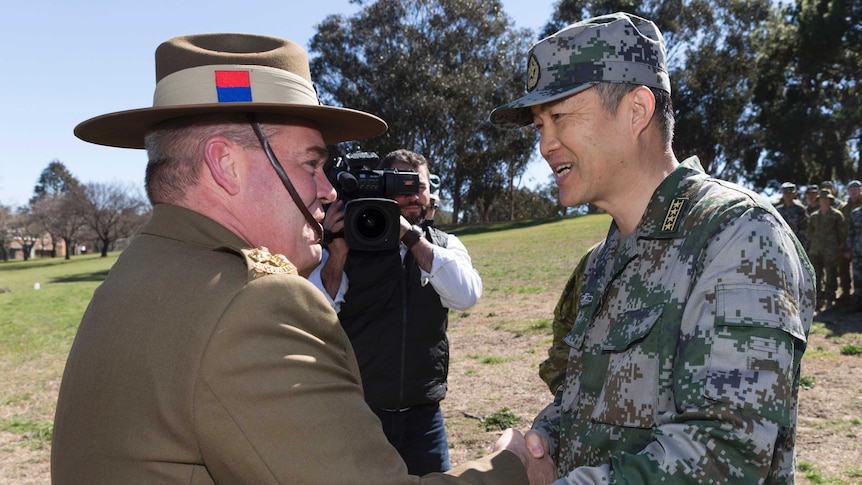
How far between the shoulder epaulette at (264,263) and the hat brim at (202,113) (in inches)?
16.2

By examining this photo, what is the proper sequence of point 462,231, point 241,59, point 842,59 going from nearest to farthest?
point 241,59 → point 842,59 → point 462,231

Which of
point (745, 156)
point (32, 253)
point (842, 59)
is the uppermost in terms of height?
point (842, 59)

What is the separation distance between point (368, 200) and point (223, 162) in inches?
62.2

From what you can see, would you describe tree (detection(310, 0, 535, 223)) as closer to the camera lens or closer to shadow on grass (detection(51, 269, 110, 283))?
shadow on grass (detection(51, 269, 110, 283))

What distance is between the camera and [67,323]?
1688 cm

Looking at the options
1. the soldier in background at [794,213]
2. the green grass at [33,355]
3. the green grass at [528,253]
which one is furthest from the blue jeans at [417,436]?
the soldier in background at [794,213]

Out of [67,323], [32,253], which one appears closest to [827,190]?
[67,323]

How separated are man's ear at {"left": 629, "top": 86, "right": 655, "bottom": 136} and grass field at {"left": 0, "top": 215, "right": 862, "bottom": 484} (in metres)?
4.20

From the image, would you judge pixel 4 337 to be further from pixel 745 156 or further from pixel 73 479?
pixel 745 156

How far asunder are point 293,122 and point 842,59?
36.9 meters

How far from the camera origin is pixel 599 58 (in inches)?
89.7

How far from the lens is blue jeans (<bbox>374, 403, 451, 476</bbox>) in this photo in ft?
12.8

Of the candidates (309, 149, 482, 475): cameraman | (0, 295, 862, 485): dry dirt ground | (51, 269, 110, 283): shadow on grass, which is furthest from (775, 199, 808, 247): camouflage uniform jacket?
(51, 269, 110, 283): shadow on grass

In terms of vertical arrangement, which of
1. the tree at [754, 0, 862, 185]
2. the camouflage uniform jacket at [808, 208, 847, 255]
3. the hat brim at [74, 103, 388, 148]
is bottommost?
the camouflage uniform jacket at [808, 208, 847, 255]
